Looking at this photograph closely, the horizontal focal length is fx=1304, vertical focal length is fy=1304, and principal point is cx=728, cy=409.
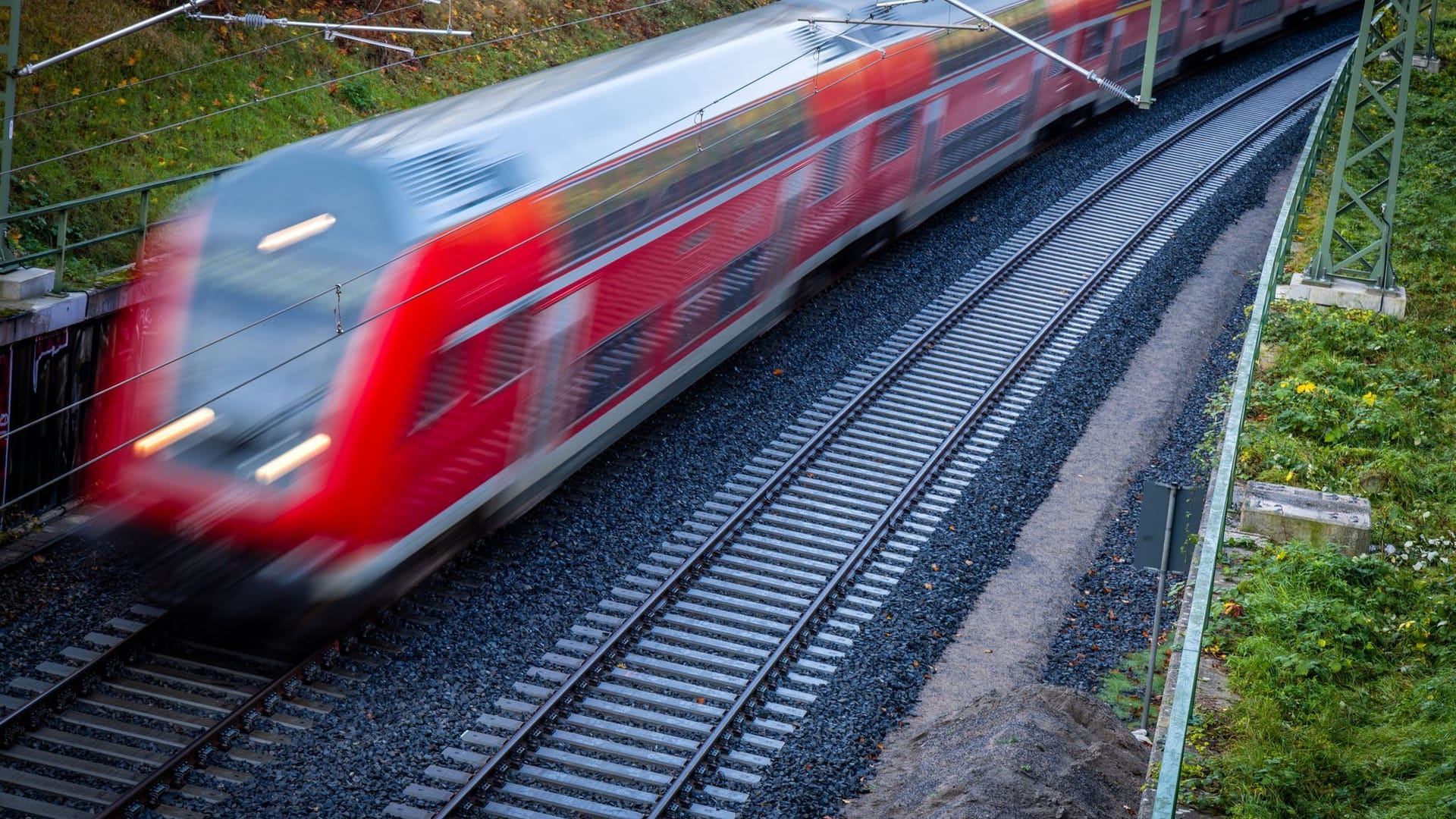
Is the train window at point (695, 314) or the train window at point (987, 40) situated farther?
the train window at point (987, 40)

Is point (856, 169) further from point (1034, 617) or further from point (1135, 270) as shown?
point (1034, 617)

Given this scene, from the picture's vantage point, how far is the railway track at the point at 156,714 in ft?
27.7

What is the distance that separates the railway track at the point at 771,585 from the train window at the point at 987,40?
2859mm

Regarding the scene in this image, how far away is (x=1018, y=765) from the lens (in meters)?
8.73

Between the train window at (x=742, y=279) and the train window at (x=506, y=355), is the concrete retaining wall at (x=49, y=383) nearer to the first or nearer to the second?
the train window at (x=506, y=355)

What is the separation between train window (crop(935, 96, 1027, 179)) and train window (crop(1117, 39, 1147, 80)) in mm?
4584

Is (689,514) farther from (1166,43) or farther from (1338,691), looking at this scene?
(1166,43)

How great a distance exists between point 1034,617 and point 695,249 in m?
4.92

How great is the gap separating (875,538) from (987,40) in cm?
1000

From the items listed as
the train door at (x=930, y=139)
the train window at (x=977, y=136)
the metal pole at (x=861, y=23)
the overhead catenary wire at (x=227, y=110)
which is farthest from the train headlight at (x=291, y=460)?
the train window at (x=977, y=136)

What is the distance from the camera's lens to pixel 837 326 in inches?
655

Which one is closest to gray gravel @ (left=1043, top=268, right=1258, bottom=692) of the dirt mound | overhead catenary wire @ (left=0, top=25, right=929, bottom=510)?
the dirt mound

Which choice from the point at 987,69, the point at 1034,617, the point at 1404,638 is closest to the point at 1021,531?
the point at 1034,617

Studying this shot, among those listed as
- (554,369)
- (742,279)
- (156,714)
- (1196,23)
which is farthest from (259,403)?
(1196,23)
